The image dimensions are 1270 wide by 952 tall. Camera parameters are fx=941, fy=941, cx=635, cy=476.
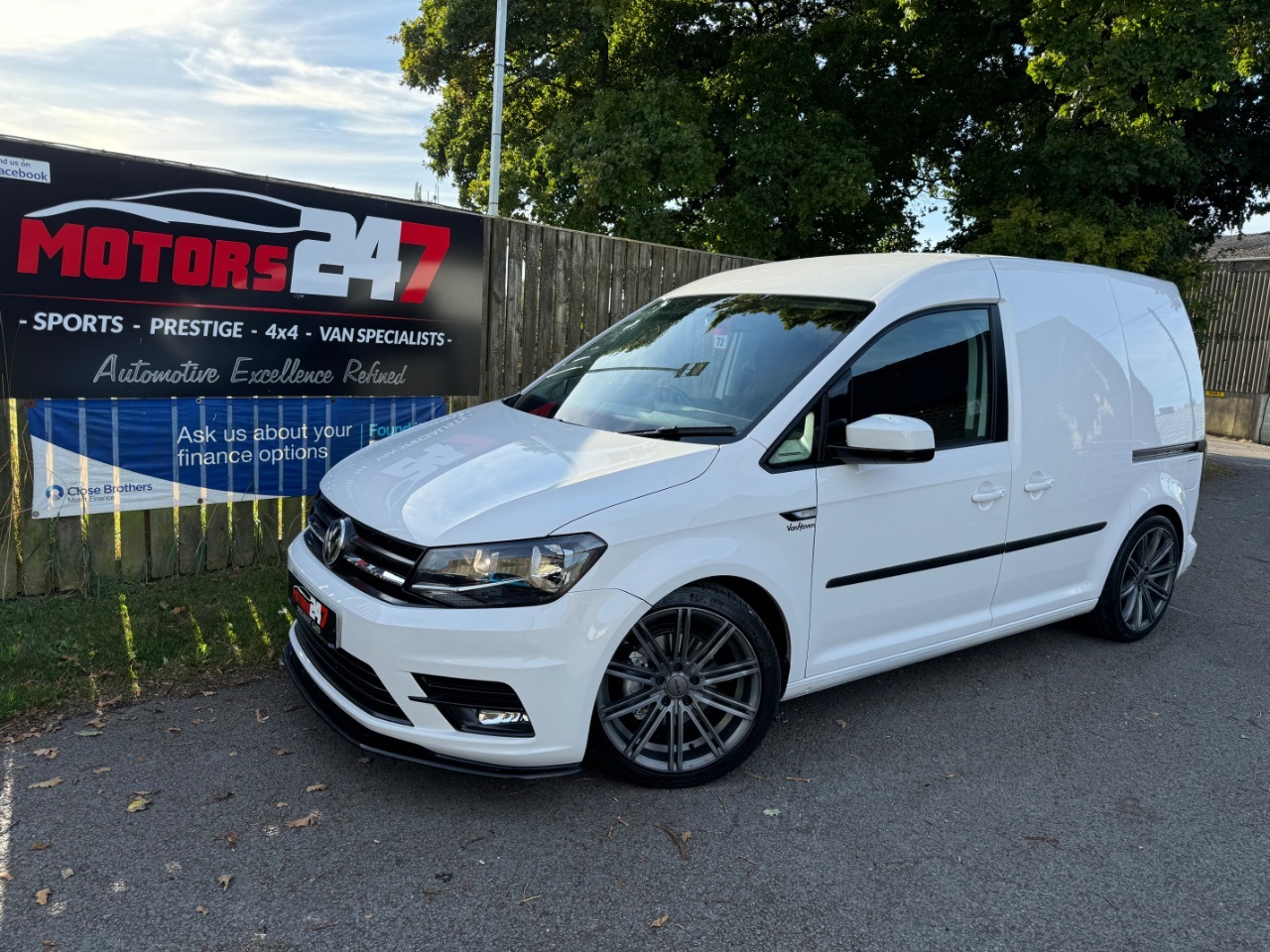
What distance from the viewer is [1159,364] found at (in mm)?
5219

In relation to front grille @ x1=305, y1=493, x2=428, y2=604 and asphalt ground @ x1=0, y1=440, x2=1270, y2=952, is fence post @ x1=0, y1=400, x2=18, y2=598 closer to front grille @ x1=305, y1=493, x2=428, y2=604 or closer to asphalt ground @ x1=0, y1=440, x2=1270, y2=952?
asphalt ground @ x1=0, y1=440, x2=1270, y2=952

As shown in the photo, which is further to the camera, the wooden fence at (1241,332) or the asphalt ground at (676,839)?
the wooden fence at (1241,332)

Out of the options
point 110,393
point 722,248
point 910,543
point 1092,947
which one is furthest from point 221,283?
point 722,248

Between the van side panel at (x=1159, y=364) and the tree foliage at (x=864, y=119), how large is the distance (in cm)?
685

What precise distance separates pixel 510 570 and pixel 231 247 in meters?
3.59

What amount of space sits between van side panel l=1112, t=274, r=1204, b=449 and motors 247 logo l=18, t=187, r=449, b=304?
4.32m

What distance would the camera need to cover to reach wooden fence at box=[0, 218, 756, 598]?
5.19m

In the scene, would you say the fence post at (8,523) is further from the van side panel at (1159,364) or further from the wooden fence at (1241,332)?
the wooden fence at (1241,332)

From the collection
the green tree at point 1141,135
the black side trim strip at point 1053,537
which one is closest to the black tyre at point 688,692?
the black side trim strip at point 1053,537

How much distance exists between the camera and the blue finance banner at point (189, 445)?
522 centimetres

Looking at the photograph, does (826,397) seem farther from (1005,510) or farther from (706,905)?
(706,905)

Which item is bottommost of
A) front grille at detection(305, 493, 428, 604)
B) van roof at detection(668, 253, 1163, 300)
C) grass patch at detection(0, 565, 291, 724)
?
grass patch at detection(0, 565, 291, 724)

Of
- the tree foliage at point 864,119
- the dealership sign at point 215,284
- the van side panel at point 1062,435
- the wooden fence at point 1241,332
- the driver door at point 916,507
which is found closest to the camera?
the driver door at point 916,507

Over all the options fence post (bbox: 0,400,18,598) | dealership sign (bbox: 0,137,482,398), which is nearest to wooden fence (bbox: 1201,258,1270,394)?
dealership sign (bbox: 0,137,482,398)
